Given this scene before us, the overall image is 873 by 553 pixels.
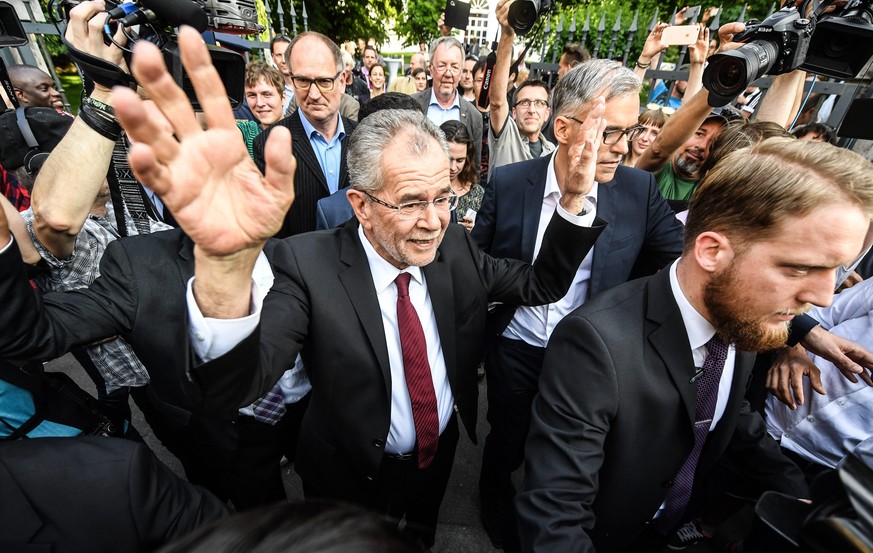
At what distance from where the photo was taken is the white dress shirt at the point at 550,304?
221 cm

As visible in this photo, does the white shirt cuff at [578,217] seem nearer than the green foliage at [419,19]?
Yes

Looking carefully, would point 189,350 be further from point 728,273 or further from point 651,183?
point 651,183

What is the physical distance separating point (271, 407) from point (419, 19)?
1155 inches

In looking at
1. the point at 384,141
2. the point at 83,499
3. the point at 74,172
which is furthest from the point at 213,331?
the point at 74,172

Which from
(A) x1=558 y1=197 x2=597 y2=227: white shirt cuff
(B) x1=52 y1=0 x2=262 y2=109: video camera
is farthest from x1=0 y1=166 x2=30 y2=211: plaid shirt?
(A) x1=558 y1=197 x2=597 y2=227: white shirt cuff

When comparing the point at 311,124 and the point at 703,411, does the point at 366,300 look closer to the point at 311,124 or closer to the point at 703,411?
the point at 703,411

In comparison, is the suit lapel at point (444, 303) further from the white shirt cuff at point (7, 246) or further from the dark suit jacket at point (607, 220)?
the white shirt cuff at point (7, 246)

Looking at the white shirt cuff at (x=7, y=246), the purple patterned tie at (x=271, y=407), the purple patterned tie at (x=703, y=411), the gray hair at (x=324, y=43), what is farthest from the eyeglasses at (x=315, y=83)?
the purple patterned tie at (x=703, y=411)

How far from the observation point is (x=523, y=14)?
105 inches

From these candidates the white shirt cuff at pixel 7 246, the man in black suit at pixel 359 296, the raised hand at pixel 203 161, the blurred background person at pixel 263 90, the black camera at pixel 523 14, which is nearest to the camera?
the raised hand at pixel 203 161

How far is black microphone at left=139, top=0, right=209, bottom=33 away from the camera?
5.21 feet

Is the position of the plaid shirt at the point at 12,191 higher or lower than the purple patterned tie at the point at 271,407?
higher

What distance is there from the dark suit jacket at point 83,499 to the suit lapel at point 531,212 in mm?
1819

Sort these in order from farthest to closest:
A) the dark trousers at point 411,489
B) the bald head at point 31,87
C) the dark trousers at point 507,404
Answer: the bald head at point 31,87 → the dark trousers at point 507,404 → the dark trousers at point 411,489
